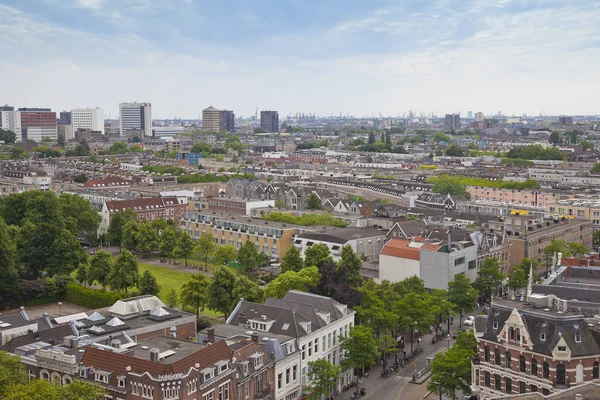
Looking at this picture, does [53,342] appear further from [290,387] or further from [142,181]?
[142,181]

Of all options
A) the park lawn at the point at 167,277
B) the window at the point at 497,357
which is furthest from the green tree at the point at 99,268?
the window at the point at 497,357

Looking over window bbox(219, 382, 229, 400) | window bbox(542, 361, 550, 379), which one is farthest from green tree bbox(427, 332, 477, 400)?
window bbox(219, 382, 229, 400)

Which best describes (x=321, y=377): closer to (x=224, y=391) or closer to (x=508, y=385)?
(x=224, y=391)

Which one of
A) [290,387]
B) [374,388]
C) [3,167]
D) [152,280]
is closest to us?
[290,387]

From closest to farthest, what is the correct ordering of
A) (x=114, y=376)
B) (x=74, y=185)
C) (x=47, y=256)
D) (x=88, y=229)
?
1. (x=114, y=376)
2. (x=47, y=256)
3. (x=88, y=229)
4. (x=74, y=185)

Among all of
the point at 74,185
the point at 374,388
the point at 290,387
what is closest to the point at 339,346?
the point at 374,388

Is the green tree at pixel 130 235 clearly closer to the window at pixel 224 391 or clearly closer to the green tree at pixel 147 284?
the green tree at pixel 147 284

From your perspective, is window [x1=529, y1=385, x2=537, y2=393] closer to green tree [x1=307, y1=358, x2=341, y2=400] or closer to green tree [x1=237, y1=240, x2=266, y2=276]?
green tree [x1=307, y1=358, x2=341, y2=400]

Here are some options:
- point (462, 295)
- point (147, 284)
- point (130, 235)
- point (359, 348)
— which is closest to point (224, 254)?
point (130, 235)
